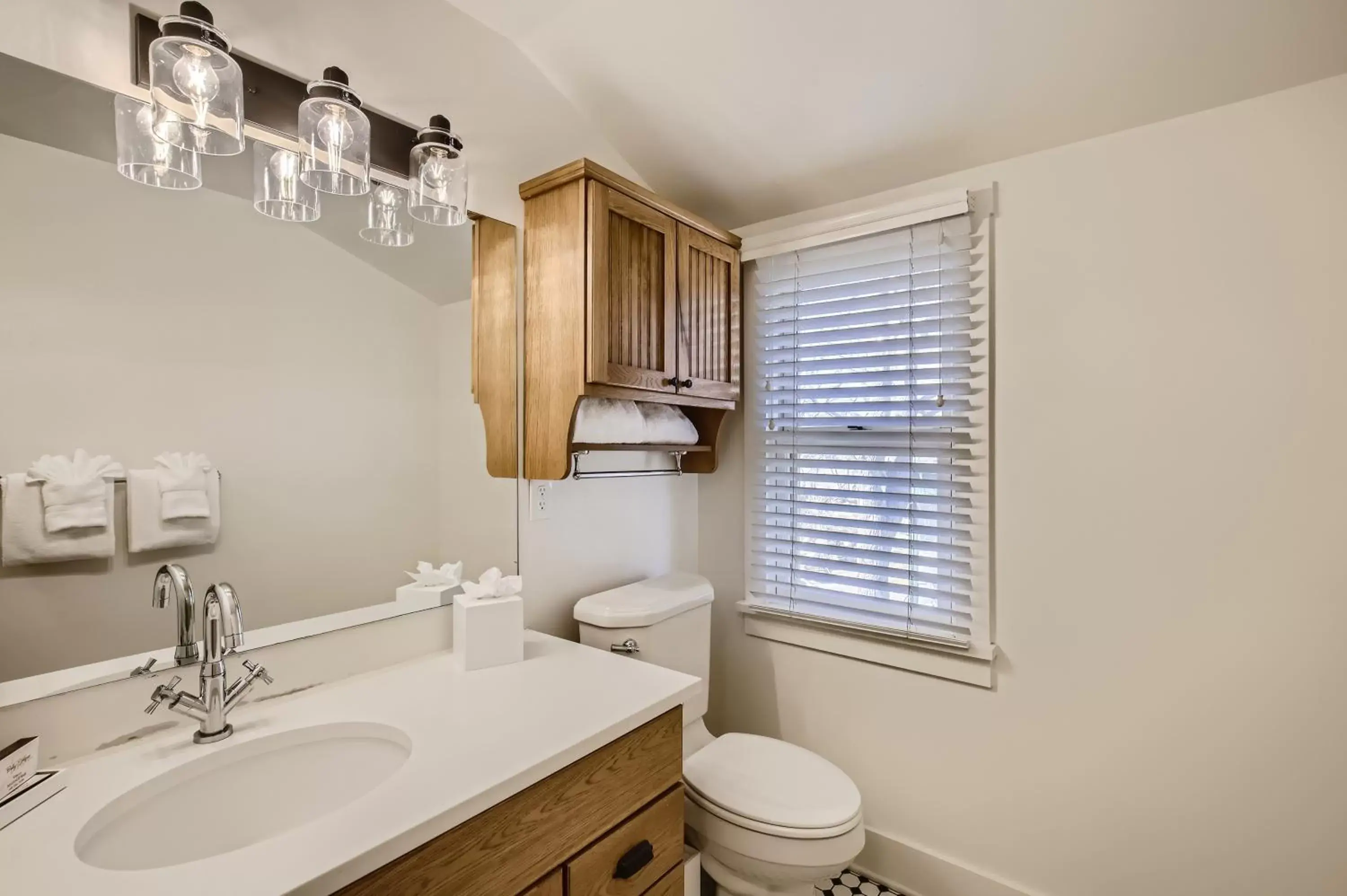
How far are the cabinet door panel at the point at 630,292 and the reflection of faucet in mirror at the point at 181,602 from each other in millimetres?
911

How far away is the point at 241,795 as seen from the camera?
107 centimetres

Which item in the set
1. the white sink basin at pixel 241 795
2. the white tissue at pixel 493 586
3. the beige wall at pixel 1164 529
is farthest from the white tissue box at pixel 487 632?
the beige wall at pixel 1164 529

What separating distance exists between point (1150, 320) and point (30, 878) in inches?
91.3

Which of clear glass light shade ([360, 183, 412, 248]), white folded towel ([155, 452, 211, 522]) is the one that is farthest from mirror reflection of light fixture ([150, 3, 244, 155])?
white folded towel ([155, 452, 211, 522])

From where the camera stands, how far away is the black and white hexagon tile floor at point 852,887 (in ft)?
6.23

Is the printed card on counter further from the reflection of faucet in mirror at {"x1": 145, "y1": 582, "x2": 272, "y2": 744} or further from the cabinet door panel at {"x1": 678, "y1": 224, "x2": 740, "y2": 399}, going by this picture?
the cabinet door panel at {"x1": 678, "y1": 224, "x2": 740, "y2": 399}

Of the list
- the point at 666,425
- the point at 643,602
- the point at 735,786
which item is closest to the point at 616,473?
the point at 666,425

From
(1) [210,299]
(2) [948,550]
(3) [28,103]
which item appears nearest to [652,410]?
(2) [948,550]

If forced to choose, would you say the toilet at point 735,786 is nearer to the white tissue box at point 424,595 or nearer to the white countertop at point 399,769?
the white countertop at point 399,769

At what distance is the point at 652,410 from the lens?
1.99m

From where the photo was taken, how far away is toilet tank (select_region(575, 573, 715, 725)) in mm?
1789

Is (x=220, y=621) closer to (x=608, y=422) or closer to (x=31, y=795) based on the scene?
(x=31, y=795)

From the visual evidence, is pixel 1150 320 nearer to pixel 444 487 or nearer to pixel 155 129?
pixel 444 487

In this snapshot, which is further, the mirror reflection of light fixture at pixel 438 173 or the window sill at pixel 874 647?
the window sill at pixel 874 647
